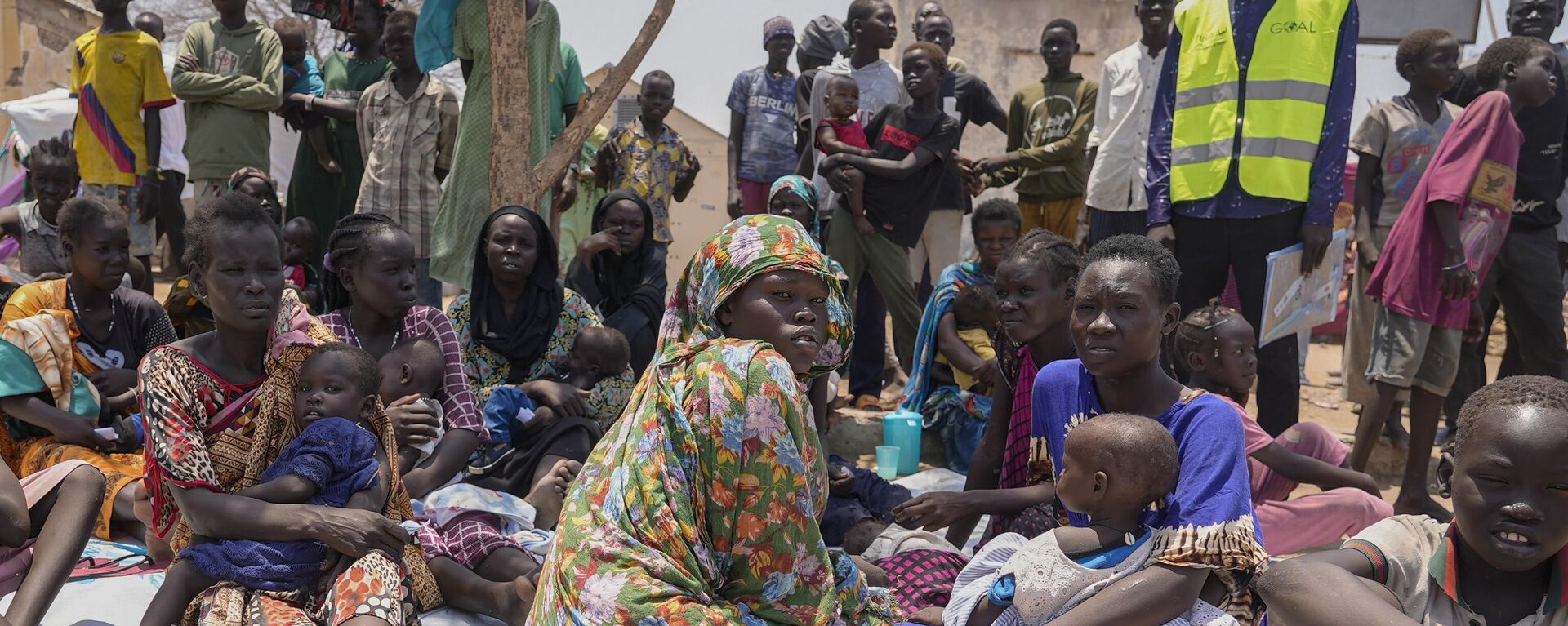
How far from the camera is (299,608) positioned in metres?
3.19

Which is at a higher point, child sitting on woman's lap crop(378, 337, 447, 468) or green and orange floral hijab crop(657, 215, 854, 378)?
green and orange floral hijab crop(657, 215, 854, 378)

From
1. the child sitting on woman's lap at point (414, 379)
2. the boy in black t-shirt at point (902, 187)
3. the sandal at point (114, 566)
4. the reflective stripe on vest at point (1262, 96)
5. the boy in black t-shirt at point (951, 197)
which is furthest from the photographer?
the boy in black t-shirt at point (951, 197)

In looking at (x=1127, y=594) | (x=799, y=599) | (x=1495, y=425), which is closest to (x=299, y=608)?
(x=799, y=599)

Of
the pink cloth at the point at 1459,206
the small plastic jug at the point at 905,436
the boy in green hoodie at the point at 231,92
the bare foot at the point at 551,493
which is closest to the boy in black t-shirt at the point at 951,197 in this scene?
the small plastic jug at the point at 905,436

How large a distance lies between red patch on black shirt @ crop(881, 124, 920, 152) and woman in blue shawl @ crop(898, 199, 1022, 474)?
806mm

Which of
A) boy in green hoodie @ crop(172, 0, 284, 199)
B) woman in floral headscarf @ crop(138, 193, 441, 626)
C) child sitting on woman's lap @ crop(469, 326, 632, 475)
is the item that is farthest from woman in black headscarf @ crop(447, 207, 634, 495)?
boy in green hoodie @ crop(172, 0, 284, 199)

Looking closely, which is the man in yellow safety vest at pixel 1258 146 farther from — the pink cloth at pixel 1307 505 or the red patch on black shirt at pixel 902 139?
the red patch on black shirt at pixel 902 139

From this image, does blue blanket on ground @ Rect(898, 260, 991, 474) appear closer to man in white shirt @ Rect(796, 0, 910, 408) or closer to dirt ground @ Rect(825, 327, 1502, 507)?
dirt ground @ Rect(825, 327, 1502, 507)

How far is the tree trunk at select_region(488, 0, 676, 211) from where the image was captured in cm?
583

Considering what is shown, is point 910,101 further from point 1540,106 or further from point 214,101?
point 214,101

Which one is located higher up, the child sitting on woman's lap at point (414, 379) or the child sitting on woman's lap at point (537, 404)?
the child sitting on woman's lap at point (414, 379)

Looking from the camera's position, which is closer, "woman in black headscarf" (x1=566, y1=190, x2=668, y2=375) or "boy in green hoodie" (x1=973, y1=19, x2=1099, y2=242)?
"woman in black headscarf" (x1=566, y1=190, x2=668, y2=375)

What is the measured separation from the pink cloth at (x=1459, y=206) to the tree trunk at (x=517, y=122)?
343cm

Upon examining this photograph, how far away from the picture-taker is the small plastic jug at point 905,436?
574 centimetres
